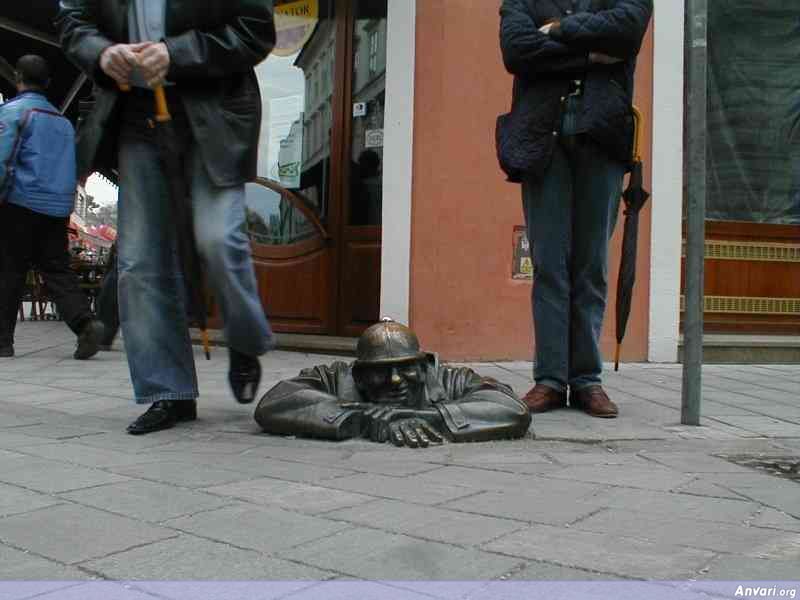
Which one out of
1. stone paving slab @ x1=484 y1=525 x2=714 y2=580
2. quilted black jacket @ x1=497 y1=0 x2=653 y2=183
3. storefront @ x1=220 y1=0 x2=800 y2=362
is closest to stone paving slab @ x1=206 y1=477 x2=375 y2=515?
stone paving slab @ x1=484 y1=525 x2=714 y2=580

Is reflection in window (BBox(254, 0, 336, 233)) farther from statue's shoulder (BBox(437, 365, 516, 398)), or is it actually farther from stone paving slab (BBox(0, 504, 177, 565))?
stone paving slab (BBox(0, 504, 177, 565))

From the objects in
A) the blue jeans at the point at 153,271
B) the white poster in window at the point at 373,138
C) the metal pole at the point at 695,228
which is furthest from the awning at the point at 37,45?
the metal pole at the point at 695,228

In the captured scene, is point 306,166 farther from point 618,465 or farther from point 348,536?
point 348,536

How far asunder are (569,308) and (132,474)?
217 centimetres

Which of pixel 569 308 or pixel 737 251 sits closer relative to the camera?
pixel 569 308

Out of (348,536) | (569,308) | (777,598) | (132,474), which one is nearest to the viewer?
(777,598)

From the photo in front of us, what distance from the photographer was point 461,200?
6.02 meters

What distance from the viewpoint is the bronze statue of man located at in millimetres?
3227

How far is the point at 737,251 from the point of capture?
6.95m

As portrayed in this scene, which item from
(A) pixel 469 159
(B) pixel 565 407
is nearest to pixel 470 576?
(B) pixel 565 407

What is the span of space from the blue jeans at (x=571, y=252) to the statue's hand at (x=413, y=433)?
984 millimetres

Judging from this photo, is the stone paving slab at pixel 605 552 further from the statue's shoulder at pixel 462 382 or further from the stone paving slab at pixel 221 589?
the statue's shoulder at pixel 462 382

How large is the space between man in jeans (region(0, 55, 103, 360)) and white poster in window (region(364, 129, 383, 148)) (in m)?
2.09

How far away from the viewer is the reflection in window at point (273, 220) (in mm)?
7020
